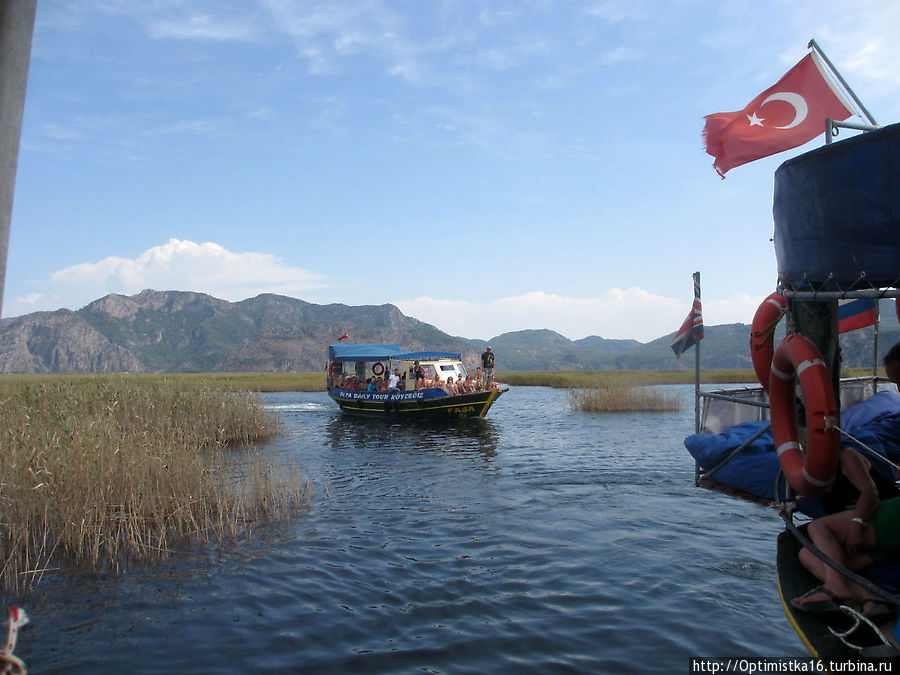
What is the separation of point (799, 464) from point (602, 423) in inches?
855

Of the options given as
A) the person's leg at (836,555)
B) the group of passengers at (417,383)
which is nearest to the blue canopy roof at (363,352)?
the group of passengers at (417,383)

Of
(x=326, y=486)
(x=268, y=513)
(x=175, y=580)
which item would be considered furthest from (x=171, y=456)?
(x=326, y=486)

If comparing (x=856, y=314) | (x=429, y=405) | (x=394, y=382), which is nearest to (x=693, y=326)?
(x=856, y=314)

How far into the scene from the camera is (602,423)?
2675 cm

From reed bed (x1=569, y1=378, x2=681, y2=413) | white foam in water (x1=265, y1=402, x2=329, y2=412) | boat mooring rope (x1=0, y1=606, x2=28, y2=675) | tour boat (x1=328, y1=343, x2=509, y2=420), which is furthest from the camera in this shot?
white foam in water (x1=265, y1=402, x2=329, y2=412)

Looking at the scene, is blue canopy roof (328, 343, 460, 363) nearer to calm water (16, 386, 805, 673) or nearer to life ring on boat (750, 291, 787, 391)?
calm water (16, 386, 805, 673)

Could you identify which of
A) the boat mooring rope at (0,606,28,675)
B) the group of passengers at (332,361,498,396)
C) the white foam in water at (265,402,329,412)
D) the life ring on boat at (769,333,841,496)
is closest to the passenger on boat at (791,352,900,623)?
the life ring on boat at (769,333,841,496)

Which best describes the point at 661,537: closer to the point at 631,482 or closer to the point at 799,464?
the point at 631,482

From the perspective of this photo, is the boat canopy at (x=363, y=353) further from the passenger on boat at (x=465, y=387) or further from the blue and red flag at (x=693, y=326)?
the blue and red flag at (x=693, y=326)

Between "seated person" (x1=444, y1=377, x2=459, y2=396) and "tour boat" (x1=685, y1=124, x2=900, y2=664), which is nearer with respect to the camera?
"tour boat" (x1=685, y1=124, x2=900, y2=664)

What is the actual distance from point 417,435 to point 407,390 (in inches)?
140

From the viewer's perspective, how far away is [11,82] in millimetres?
1776

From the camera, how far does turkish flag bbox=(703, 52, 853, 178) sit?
8.41m

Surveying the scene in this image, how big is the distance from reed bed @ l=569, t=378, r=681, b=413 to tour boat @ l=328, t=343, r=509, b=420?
5002 millimetres
